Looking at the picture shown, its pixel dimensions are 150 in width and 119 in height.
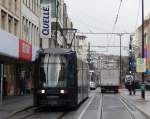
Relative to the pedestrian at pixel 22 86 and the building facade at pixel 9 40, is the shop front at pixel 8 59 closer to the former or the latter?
the building facade at pixel 9 40

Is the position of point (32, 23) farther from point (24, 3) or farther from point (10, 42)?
point (10, 42)

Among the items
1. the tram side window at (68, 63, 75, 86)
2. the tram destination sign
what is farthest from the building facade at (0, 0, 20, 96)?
the tram destination sign

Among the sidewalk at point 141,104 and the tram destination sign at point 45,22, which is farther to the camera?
the tram destination sign at point 45,22

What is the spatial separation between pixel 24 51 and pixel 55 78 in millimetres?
12664

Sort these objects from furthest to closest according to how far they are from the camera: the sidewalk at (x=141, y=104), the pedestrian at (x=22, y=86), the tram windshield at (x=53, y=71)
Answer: the pedestrian at (x=22, y=86) → the tram windshield at (x=53, y=71) → the sidewalk at (x=141, y=104)

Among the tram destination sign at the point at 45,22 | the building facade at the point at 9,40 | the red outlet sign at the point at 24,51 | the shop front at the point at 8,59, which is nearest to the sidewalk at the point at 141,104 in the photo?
the shop front at the point at 8,59

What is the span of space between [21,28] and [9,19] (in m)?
4.34

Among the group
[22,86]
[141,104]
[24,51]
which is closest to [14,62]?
[22,86]

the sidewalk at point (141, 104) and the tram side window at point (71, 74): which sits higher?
the tram side window at point (71, 74)

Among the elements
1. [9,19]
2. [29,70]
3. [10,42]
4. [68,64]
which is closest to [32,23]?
[29,70]

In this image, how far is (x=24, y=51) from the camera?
41500mm

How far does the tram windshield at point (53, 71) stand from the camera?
2922 centimetres

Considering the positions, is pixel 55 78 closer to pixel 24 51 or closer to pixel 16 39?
pixel 16 39

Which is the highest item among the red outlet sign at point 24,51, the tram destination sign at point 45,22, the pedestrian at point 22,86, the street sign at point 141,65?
the tram destination sign at point 45,22
